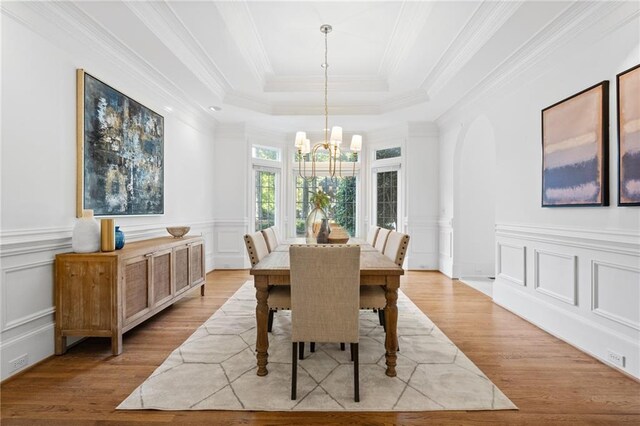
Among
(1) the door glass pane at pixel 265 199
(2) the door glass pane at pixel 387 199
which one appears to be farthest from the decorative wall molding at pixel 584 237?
(1) the door glass pane at pixel 265 199

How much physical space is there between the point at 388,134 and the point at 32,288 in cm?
567

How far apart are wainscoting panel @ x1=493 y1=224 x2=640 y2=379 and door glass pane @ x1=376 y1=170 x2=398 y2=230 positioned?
9.26 ft

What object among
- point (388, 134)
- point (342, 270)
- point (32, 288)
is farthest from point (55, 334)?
point (388, 134)

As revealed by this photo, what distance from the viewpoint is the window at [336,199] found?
6820mm

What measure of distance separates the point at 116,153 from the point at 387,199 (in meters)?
4.73

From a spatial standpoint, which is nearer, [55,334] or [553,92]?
[55,334]

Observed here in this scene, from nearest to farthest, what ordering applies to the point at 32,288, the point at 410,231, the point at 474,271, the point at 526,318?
the point at 32,288, the point at 526,318, the point at 474,271, the point at 410,231

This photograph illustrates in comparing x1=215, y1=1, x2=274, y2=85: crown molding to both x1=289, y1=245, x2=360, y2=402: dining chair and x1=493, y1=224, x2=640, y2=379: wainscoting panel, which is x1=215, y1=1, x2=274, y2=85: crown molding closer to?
x1=289, y1=245, x2=360, y2=402: dining chair

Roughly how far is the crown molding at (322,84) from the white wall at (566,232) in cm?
152

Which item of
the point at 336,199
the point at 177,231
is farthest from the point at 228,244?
the point at 336,199

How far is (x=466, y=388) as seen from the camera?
2.08 m

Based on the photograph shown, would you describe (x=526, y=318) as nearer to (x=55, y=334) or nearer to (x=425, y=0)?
(x=425, y=0)

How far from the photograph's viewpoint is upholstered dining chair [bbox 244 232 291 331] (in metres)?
2.34

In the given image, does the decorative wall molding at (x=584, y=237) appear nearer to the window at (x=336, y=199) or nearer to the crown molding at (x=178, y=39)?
the window at (x=336, y=199)
